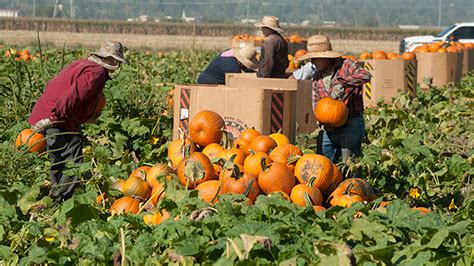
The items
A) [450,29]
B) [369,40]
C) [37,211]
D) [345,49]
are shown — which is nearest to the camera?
[37,211]

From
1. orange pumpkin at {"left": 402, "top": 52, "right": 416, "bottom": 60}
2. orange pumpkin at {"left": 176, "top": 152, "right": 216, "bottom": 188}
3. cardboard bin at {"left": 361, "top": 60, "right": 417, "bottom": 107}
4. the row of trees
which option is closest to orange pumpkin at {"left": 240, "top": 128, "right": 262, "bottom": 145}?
orange pumpkin at {"left": 176, "top": 152, "right": 216, "bottom": 188}

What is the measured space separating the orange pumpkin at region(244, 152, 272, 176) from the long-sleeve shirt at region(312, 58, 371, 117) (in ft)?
4.40

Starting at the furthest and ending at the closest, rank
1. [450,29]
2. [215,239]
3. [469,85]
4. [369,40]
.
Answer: [369,40]
[450,29]
[469,85]
[215,239]

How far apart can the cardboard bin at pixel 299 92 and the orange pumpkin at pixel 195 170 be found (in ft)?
7.51

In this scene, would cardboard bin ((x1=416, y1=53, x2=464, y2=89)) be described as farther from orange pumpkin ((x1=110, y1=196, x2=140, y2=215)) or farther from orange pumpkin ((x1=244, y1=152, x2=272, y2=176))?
orange pumpkin ((x1=110, y1=196, x2=140, y2=215))

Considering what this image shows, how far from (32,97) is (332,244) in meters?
6.06

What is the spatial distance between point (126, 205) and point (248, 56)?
475 cm

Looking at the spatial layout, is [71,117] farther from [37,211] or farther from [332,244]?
[332,244]

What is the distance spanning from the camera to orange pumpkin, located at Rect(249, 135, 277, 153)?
24.4 ft

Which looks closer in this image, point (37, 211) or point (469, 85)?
point (37, 211)

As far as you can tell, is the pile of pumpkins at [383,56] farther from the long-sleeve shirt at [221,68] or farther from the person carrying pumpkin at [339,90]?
the person carrying pumpkin at [339,90]

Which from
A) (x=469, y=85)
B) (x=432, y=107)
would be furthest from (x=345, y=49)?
(x=432, y=107)

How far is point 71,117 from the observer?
7.82 metres

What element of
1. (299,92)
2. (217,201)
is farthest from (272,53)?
(217,201)
